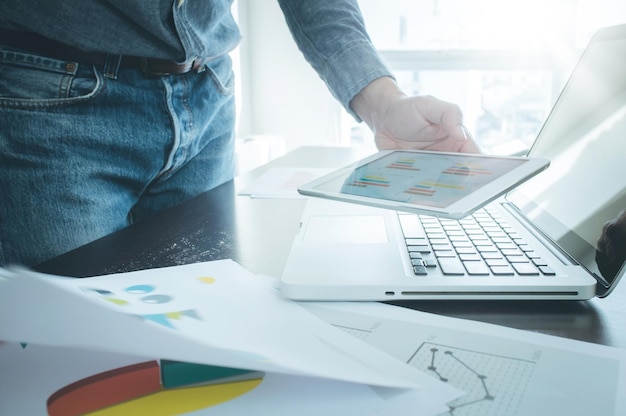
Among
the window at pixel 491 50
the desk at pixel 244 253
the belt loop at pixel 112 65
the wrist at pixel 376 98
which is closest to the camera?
the desk at pixel 244 253

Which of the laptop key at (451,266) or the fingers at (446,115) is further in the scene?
the fingers at (446,115)

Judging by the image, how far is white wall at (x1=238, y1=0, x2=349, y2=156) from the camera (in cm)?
299

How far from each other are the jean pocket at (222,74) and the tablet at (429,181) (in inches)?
11.9

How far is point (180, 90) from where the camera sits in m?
0.77

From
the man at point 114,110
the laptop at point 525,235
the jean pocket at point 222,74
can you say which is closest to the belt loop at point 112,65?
the man at point 114,110

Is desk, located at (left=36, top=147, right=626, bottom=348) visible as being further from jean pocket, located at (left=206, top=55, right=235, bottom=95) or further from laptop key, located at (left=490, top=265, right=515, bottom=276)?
jean pocket, located at (left=206, top=55, right=235, bottom=95)

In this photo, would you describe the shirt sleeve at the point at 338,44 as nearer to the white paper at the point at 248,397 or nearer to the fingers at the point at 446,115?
the fingers at the point at 446,115

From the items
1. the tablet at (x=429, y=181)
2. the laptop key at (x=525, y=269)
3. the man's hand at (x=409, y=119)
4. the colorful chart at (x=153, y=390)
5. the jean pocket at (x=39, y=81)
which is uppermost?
the jean pocket at (x=39, y=81)

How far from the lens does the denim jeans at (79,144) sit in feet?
2.12

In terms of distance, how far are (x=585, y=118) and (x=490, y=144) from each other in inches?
94.2

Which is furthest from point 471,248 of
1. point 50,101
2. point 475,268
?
point 50,101

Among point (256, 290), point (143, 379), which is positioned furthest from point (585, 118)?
point (143, 379)

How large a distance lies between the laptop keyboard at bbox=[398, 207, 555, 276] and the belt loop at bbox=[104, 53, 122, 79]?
0.41 metres

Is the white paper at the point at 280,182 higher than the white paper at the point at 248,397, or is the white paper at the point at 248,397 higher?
the white paper at the point at 280,182
